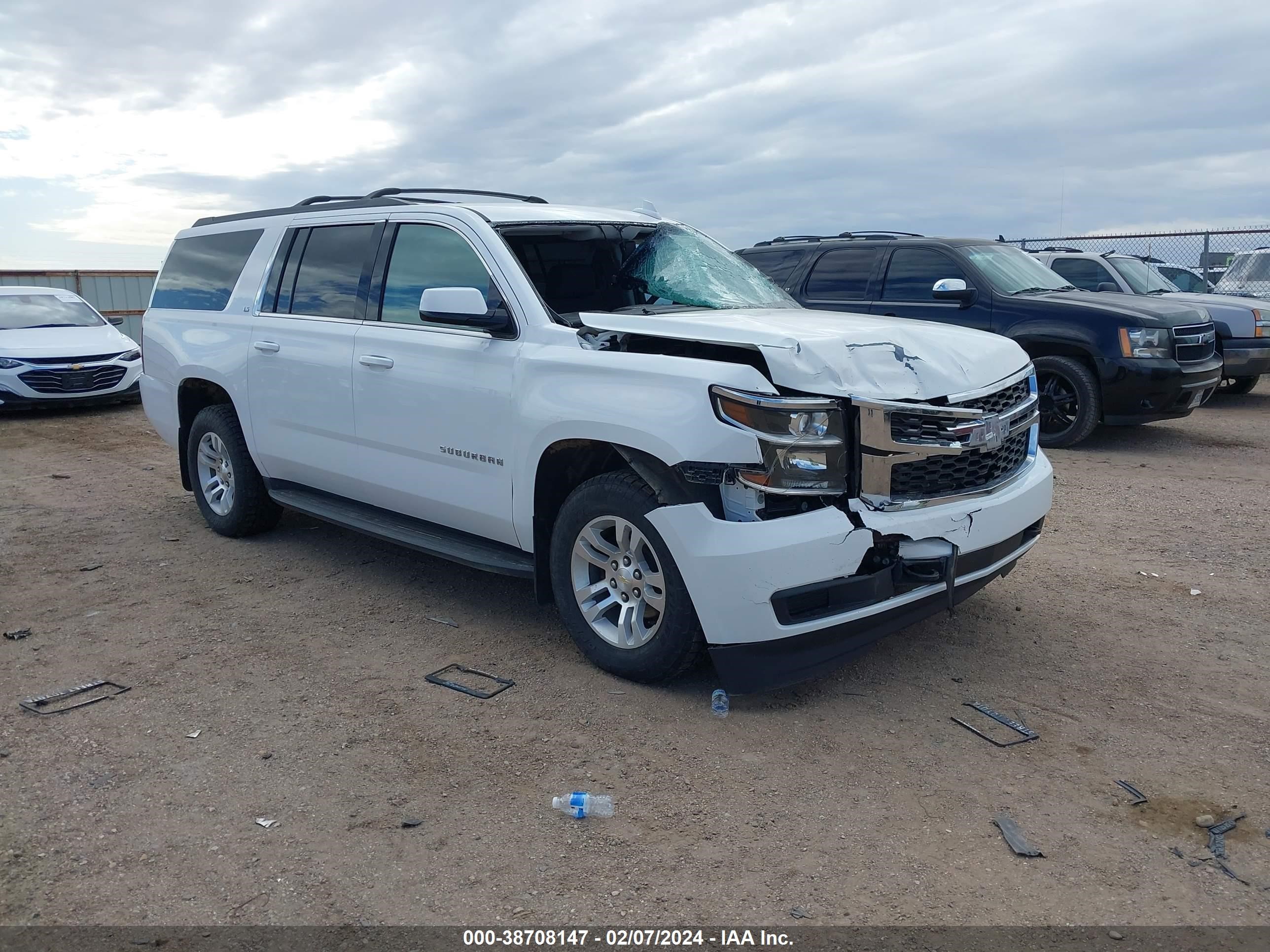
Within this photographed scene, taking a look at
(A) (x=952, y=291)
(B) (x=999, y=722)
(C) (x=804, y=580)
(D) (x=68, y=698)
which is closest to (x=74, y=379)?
(D) (x=68, y=698)

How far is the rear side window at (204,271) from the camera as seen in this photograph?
20.9 feet

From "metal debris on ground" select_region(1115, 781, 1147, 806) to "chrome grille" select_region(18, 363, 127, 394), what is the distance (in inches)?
503

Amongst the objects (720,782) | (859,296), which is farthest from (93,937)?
(859,296)

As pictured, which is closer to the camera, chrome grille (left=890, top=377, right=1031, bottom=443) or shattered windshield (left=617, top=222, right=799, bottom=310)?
chrome grille (left=890, top=377, right=1031, bottom=443)

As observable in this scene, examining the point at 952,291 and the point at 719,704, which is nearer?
the point at 719,704

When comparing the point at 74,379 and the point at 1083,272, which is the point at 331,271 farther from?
the point at 1083,272

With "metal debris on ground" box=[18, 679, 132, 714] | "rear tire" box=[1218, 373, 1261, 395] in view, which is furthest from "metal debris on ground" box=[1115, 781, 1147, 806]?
"rear tire" box=[1218, 373, 1261, 395]

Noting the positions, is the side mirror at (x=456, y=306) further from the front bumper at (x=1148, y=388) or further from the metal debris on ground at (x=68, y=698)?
the front bumper at (x=1148, y=388)

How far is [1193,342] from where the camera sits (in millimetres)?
9602

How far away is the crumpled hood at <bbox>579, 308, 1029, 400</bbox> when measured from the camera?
377 centimetres

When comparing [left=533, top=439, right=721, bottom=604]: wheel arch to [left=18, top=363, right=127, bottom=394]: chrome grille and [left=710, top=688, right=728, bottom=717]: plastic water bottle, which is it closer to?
[left=710, top=688, right=728, bottom=717]: plastic water bottle

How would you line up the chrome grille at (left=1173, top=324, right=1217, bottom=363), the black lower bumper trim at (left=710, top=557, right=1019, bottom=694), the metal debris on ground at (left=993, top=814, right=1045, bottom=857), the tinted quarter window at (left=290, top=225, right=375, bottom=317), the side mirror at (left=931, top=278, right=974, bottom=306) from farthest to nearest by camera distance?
the chrome grille at (left=1173, top=324, right=1217, bottom=363)
the side mirror at (left=931, top=278, right=974, bottom=306)
the tinted quarter window at (left=290, top=225, right=375, bottom=317)
the black lower bumper trim at (left=710, top=557, right=1019, bottom=694)
the metal debris on ground at (left=993, top=814, right=1045, bottom=857)

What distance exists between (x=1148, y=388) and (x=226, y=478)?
25.5 feet

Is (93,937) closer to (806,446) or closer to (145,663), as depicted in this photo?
(145,663)
